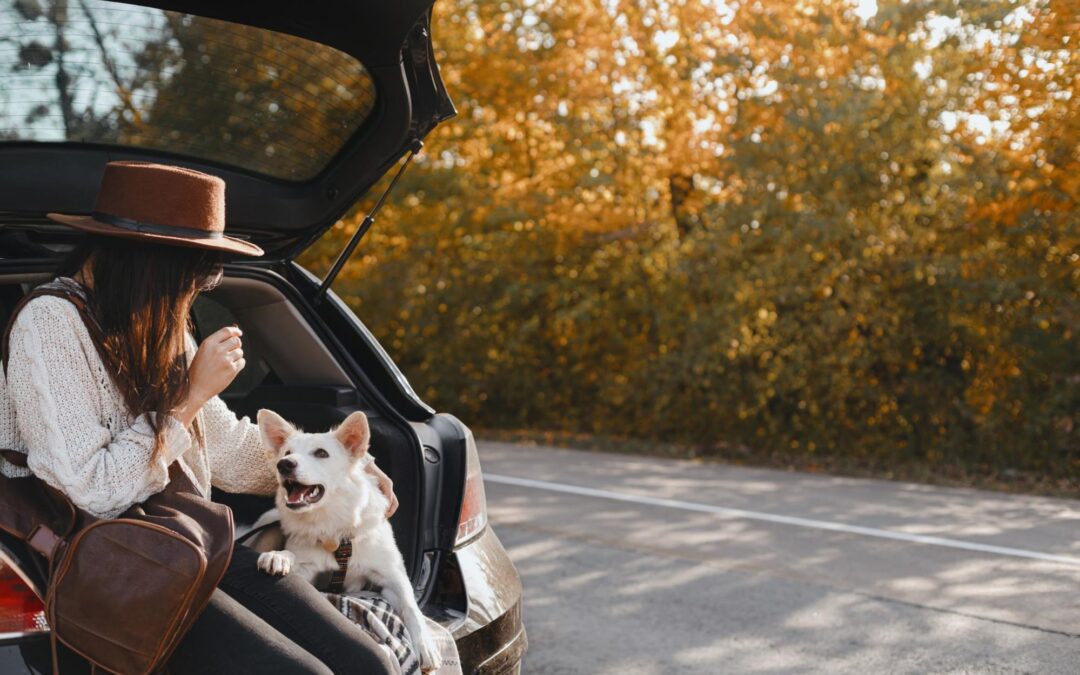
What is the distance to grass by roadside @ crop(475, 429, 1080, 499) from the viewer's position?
34.1ft

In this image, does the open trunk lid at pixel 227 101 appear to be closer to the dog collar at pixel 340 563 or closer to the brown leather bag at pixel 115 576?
the dog collar at pixel 340 563

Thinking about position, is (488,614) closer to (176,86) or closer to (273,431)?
(273,431)

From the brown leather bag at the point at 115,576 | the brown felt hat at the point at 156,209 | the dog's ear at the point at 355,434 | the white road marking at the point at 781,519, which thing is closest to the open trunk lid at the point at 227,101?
the brown felt hat at the point at 156,209

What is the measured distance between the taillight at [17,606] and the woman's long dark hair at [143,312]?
0.37m

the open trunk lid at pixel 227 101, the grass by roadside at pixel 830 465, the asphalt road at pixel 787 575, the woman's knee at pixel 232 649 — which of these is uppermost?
the open trunk lid at pixel 227 101

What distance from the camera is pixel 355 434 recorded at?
3137mm

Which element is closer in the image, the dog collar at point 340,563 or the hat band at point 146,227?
the hat band at point 146,227

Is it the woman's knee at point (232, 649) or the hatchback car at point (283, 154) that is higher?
the hatchback car at point (283, 154)

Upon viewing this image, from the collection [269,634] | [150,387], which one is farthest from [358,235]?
[269,634]

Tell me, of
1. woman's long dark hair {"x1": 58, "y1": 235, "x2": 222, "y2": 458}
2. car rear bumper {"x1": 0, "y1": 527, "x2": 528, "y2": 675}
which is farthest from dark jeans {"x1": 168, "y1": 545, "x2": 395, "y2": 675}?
car rear bumper {"x1": 0, "y1": 527, "x2": 528, "y2": 675}

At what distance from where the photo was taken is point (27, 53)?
310 cm

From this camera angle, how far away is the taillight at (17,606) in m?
2.36

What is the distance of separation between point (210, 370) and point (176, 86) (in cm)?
127

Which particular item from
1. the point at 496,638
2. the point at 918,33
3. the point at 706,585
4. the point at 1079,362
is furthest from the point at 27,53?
the point at 918,33
